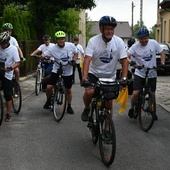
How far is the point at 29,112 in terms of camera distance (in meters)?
9.05

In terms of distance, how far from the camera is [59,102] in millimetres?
8109

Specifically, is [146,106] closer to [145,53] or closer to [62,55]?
[145,53]

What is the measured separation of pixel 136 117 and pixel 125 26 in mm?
116452

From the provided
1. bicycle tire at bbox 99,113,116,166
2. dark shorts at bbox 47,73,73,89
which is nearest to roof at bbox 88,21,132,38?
dark shorts at bbox 47,73,73,89

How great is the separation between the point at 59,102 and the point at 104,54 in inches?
99.7

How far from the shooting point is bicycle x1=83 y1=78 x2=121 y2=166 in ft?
16.8

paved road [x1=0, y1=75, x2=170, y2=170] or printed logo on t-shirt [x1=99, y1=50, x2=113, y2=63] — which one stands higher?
printed logo on t-shirt [x1=99, y1=50, x2=113, y2=63]

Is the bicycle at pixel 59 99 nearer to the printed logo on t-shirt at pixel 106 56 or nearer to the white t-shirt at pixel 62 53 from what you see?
the white t-shirt at pixel 62 53

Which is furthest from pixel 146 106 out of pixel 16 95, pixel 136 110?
pixel 16 95

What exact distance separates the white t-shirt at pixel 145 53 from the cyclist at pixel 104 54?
1640 millimetres

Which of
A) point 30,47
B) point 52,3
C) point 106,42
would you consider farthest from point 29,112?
point 52,3

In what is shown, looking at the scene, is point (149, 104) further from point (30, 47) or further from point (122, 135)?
point (30, 47)

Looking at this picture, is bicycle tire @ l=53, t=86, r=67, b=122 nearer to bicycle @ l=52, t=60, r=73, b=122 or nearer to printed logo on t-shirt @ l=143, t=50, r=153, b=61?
bicycle @ l=52, t=60, r=73, b=122

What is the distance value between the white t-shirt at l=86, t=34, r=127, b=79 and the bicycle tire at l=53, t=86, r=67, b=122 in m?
2.05
